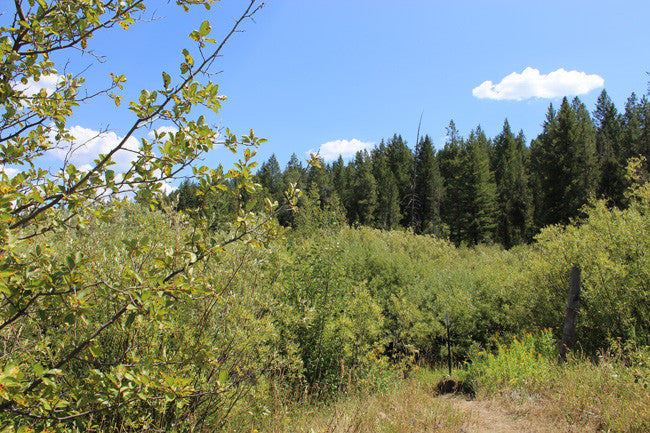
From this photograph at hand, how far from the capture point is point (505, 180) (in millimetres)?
42094

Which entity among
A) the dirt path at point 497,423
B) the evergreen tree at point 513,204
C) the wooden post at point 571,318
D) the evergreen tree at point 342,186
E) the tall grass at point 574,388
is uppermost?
the evergreen tree at point 342,186

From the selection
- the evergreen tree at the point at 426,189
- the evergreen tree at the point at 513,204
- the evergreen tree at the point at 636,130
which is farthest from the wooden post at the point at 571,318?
the evergreen tree at the point at 426,189

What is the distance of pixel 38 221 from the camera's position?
1640 mm

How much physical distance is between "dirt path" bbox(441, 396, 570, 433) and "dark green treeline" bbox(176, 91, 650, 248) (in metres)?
17.9

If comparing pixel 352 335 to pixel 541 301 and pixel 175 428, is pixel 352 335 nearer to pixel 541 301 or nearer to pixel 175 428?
pixel 175 428

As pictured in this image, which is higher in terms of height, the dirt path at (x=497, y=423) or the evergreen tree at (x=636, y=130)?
the evergreen tree at (x=636, y=130)

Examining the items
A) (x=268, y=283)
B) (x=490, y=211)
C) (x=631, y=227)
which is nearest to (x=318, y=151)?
(x=268, y=283)

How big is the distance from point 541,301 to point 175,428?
8686 millimetres

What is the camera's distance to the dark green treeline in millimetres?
31406

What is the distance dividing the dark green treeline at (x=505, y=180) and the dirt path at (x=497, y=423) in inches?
707

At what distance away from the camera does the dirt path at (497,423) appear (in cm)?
413

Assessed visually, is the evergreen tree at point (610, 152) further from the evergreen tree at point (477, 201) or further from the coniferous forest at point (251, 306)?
the coniferous forest at point (251, 306)

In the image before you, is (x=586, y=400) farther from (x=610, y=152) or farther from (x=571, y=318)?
(x=610, y=152)

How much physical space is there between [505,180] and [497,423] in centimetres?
4277
